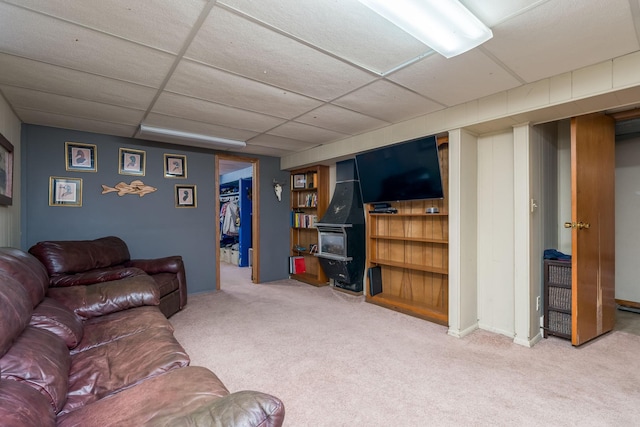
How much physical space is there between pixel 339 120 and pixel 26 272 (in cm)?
285

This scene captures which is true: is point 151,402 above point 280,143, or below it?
below

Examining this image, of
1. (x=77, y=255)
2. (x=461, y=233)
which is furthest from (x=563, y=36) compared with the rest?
(x=77, y=255)

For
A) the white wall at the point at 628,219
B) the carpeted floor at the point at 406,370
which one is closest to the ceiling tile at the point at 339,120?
the carpeted floor at the point at 406,370

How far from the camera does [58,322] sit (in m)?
1.66

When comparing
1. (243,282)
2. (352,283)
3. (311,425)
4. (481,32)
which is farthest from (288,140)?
(311,425)

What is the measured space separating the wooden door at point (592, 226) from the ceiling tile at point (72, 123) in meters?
4.61

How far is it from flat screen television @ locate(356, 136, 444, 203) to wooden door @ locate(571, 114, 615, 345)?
1.15 meters

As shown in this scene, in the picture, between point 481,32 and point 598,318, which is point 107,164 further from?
point 598,318

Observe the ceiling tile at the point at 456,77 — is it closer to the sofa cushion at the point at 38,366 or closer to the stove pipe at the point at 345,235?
the stove pipe at the point at 345,235

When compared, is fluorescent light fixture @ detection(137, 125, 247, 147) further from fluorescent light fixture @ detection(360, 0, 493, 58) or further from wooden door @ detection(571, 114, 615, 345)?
wooden door @ detection(571, 114, 615, 345)

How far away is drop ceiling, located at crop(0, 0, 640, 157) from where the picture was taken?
1.58 meters

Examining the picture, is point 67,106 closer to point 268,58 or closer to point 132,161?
point 132,161

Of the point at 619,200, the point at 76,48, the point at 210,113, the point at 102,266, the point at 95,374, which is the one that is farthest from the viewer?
the point at 619,200

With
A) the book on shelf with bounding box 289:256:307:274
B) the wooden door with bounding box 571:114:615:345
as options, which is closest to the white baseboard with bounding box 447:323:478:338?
the wooden door with bounding box 571:114:615:345
